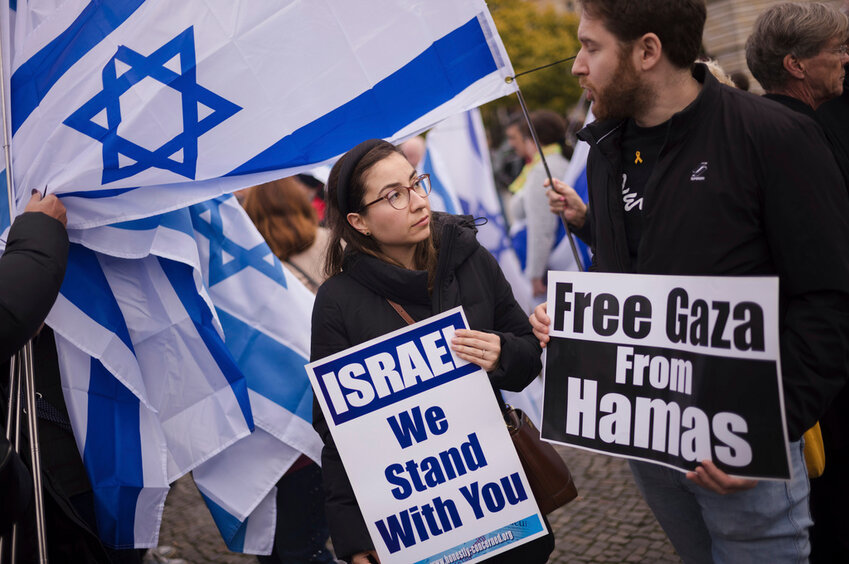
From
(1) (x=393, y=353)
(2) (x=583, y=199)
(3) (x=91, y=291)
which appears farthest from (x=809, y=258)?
(2) (x=583, y=199)

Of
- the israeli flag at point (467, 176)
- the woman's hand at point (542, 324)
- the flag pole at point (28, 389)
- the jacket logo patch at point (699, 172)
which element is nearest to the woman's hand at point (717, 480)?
the woman's hand at point (542, 324)

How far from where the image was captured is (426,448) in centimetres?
208

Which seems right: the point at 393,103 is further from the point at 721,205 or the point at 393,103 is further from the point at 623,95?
Answer: the point at 721,205

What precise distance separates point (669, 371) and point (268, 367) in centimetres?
167

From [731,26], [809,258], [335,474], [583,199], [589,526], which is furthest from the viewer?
[731,26]

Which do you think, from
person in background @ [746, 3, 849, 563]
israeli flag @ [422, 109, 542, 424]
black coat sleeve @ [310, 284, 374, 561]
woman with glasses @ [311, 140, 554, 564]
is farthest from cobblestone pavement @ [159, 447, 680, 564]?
black coat sleeve @ [310, 284, 374, 561]

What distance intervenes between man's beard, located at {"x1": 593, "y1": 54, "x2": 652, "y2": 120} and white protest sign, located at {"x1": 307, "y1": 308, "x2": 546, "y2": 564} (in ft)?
2.18

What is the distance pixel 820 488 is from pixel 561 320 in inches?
51.6

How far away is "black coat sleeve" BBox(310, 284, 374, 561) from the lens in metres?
2.14

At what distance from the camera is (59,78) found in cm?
240

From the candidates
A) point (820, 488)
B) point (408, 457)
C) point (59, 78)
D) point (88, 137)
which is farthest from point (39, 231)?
point (820, 488)

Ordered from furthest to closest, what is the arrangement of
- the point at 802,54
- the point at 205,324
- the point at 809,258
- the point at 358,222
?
the point at 205,324 < the point at 802,54 < the point at 358,222 < the point at 809,258

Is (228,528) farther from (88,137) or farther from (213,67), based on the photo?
(213,67)

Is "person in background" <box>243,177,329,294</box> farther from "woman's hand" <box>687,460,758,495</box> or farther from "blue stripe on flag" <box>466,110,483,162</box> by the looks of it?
"blue stripe on flag" <box>466,110,483,162</box>
